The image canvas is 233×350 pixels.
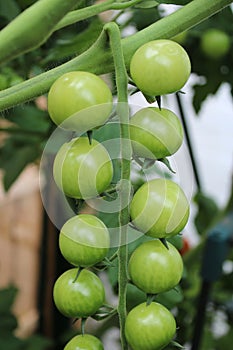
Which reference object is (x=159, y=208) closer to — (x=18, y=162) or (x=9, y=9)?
(x=9, y=9)

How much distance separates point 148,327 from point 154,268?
18 mm

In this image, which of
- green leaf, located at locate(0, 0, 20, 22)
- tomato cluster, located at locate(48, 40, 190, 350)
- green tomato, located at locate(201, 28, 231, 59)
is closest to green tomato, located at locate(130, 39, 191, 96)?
tomato cluster, located at locate(48, 40, 190, 350)

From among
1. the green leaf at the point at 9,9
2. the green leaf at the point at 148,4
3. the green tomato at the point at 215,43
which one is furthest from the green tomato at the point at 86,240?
the green tomato at the point at 215,43

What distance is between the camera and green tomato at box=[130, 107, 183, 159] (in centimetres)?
21

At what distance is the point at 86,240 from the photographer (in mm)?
212

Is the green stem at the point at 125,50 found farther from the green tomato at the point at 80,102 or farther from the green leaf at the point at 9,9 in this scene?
the green leaf at the point at 9,9

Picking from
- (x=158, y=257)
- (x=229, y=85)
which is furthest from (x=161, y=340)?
(x=229, y=85)

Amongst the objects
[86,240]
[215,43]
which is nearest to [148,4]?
[86,240]

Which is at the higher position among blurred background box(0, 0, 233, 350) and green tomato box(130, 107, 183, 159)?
green tomato box(130, 107, 183, 159)

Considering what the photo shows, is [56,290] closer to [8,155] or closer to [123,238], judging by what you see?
[123,238]

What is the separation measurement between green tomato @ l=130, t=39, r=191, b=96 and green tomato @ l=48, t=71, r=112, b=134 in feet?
0.04

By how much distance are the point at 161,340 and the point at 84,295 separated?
0.03 m

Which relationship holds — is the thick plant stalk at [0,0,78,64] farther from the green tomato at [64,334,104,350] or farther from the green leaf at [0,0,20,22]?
the green leaf at [0,0,20,22]

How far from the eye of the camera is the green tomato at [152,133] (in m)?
0.21
